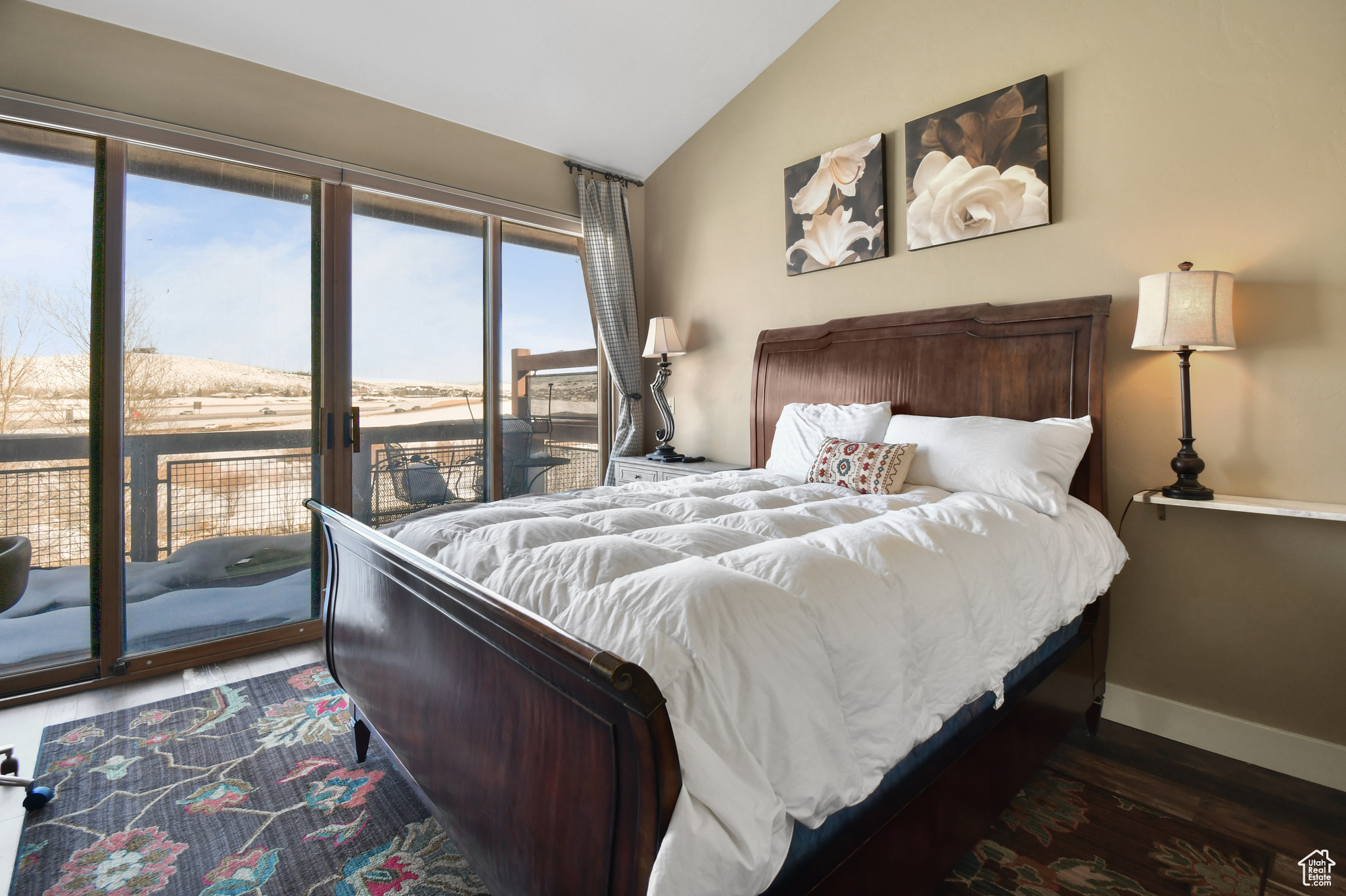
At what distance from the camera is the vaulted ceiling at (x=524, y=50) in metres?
2.70

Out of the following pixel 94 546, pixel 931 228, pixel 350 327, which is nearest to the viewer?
pixel 94 546

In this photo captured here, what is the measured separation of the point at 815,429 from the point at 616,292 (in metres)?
1.81

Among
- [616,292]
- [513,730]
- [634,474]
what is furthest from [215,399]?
[513,730]

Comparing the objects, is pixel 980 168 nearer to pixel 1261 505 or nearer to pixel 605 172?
pixel 1261 505

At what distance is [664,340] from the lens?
3.89 metres

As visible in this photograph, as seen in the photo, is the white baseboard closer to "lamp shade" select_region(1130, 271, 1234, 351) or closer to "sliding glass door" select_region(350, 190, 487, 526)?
"lamp shade" select_region(1130, 271, 1234, 351)

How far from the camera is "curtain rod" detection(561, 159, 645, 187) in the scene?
3965mm

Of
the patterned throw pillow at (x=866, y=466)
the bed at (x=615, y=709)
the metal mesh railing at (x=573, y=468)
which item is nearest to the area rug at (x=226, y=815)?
the bed at (x=615, y=709)

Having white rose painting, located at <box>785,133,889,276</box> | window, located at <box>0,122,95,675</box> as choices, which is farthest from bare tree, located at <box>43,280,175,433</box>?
white rose painting, located at <box>785,133,889,276</box>

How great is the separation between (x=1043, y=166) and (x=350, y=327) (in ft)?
10.4

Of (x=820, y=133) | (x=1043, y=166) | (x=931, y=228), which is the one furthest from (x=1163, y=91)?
(x=820, y=133)

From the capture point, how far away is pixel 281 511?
3033 mm

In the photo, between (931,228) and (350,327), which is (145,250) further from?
(931,228)

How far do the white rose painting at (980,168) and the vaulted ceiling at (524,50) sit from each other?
106 cm
